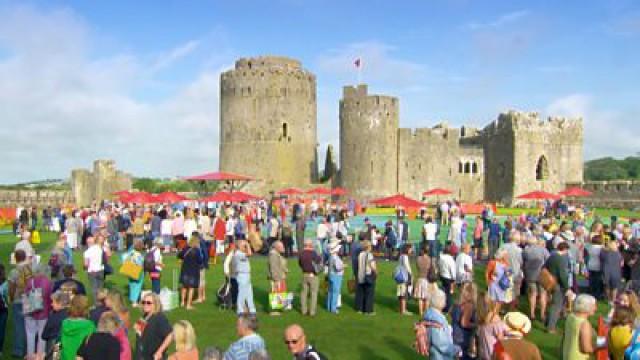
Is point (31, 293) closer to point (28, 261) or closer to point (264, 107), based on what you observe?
point (28, 261)

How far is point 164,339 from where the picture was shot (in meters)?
8.18

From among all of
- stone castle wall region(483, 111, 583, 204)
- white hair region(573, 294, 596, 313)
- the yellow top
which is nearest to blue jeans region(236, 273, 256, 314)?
white hair region(573, 294, 596, 313)

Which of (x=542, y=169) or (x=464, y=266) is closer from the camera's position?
(x=464, y=266)

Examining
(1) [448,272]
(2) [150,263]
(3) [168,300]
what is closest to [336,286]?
(1) [448,272]

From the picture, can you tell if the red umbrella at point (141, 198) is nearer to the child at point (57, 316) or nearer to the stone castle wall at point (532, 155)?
the child at point (57, 316)

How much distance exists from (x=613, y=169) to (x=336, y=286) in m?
120

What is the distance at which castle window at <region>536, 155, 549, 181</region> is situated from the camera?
53.1 meters

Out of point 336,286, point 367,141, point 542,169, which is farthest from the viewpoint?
point 542,169

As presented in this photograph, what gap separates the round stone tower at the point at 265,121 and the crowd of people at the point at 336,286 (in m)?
26.2

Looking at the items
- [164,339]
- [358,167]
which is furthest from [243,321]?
[358,167]

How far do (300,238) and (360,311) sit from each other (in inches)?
379

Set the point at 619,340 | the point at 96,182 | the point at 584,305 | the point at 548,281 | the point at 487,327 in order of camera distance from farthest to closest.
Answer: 1. the point at 96,182
2. the point at 548,281
3. the point at 487,327
4. the point at 584,305
5. the point at 619,340

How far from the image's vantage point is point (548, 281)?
→ 13.1 metres

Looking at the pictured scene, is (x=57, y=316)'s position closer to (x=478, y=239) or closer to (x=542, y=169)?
(x=478, y=239)
